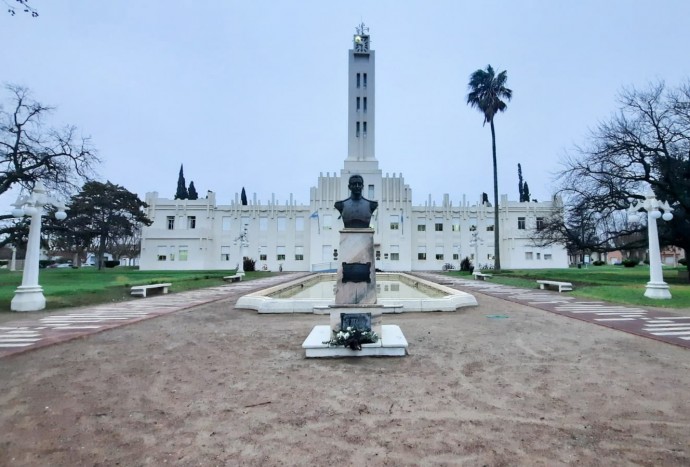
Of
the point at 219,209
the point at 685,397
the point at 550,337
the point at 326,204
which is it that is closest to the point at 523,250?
the point at 326,204

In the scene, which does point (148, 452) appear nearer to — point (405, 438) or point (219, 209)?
point (405, 438)

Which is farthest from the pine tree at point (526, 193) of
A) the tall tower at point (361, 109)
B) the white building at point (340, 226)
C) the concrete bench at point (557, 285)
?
the concrete bench at point (557, 285)

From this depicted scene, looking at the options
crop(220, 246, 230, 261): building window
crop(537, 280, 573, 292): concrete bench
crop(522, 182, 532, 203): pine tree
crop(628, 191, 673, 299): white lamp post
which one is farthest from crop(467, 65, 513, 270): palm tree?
crop(522, 182, 532, 203): pine tree

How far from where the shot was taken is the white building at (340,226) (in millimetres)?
49438

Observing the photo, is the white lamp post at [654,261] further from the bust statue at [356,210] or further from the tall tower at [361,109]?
the tall tower at [361,109]

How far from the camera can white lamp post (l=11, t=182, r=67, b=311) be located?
12.2 m

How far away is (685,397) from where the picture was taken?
14.1 ft

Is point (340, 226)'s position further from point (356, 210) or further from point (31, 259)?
point (356, 210)

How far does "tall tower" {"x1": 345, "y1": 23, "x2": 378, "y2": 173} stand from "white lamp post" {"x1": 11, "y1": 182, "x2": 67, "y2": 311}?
129 feet

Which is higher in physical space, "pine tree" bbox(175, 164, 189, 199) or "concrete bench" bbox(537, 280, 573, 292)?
"pine tree" bbox(175, 164, 189, 199)

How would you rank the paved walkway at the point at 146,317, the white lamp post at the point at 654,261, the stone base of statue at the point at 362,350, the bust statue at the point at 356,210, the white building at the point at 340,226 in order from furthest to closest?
the white building at the point at 340,226 < the white lamp post at the point at 654,261 < the paved walkway at the point at 146,317 < the bust statue at the point at 356,210 < the stone base of statue at the point at 362,350

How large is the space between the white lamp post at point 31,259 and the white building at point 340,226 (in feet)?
121

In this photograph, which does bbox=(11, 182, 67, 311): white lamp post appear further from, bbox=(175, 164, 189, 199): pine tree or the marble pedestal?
bbox=(175, 164, 189, 199): pine tree

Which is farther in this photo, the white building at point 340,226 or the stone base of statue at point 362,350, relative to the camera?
the white building at point 340,226
